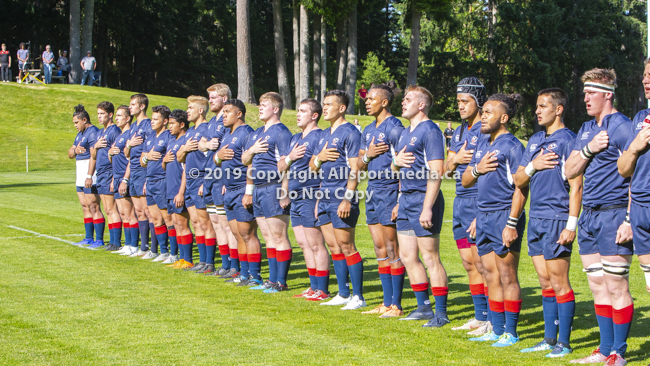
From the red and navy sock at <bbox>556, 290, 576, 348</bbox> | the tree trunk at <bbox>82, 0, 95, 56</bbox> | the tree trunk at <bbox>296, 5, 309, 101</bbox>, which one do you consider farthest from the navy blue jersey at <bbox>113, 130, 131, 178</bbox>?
the tree trunk at <bbox>82, 0, 95, 56</bbox>

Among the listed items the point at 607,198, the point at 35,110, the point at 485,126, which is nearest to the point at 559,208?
the point at 607,198

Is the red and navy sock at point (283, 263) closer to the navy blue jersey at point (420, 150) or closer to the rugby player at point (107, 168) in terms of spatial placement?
the navy blue jersey at point (420, 150)

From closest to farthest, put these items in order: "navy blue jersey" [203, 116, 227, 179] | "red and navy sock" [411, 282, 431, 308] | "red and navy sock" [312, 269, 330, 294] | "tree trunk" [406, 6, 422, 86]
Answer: "red and navy sock" [411, 282, 431, 308], "red and navy sock" [312, 269, 330, 294], "navy blue jersey" [203, 116, 227, 179], "tree trunk" [406, 6, 422, 86]

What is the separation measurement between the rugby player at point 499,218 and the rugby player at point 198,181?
522cm

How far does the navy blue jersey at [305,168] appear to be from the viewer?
8.48m

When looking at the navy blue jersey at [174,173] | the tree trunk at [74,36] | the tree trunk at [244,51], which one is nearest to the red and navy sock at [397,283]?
the navy blue jersey at [174,173]

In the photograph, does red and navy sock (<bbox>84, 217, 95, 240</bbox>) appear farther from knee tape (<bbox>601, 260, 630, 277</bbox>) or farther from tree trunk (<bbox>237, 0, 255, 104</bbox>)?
tree trunk (<bbox>237, 0, 255, 104</bbox>)

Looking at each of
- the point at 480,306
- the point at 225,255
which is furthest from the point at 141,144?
the point at 480,306

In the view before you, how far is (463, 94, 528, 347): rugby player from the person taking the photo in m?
6.19

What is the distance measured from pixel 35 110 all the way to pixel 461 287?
100ft

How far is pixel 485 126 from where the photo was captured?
639 centimetres

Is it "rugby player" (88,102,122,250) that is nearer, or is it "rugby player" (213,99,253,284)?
"rugby player" (213,99,253,284)

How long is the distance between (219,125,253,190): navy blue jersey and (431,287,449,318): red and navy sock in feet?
11.7

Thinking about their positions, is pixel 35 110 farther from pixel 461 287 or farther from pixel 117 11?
pixel 461 287
